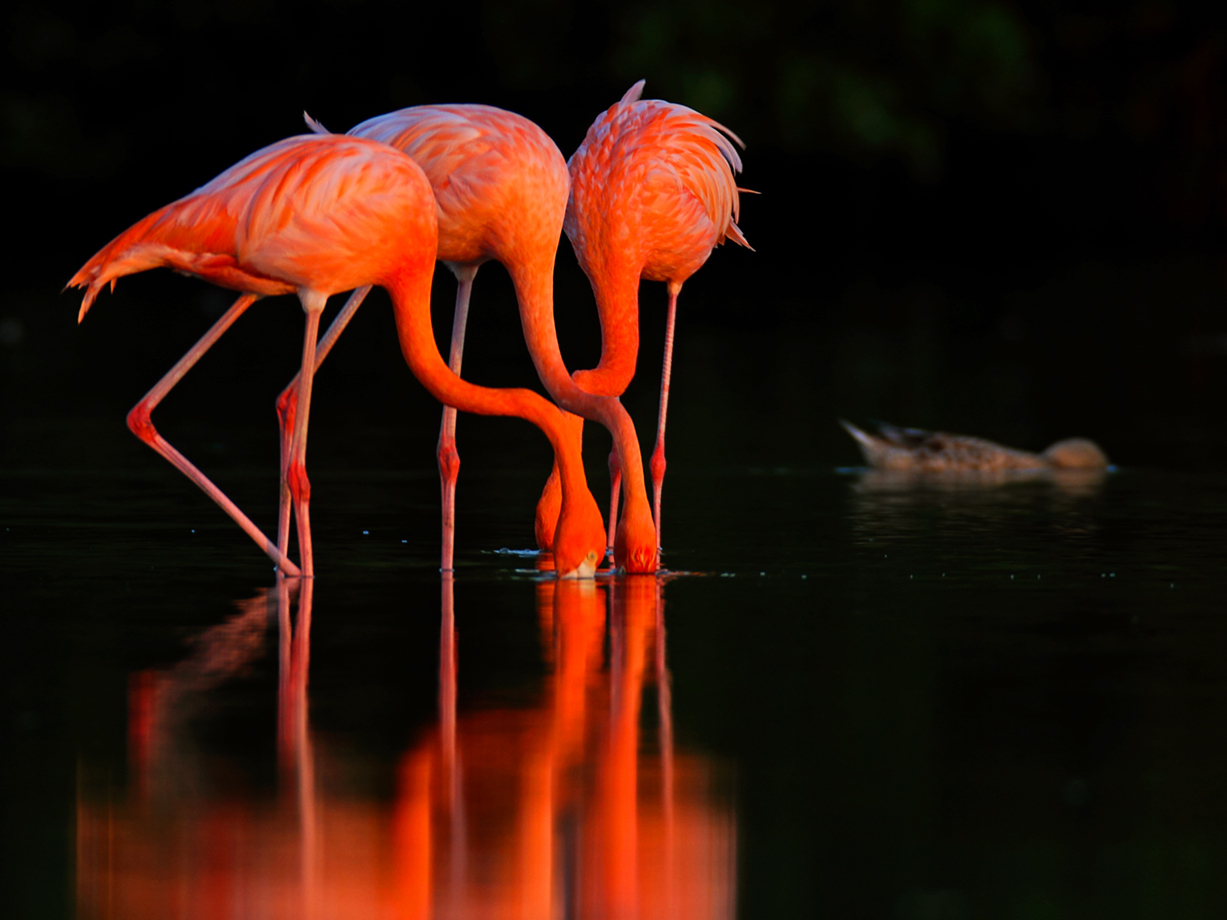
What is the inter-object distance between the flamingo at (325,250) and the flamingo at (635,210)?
2.87 feet

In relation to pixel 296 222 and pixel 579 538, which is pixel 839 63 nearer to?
pixel 296 222

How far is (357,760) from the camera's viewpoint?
5074 mm

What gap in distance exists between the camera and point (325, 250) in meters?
7.60

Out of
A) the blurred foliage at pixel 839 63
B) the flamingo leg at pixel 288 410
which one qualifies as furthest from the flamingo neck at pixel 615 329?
the blurred foliage at pixel 839 63

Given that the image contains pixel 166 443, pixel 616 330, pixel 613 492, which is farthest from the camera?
pixel 613 492

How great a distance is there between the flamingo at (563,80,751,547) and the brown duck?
8.75ft

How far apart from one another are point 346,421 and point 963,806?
987cm

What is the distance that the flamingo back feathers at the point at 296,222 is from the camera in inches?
297

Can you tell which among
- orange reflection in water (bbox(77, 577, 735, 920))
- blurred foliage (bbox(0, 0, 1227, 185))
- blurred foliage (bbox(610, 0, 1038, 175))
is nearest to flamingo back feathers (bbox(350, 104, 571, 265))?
orange reflection in water (bbox(77, 577, 735, 920))

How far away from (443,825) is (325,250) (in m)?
3.48

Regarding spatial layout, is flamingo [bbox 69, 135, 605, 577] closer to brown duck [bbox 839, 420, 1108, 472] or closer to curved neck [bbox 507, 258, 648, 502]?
curved neck [bbox 507, 258, 648, 502]

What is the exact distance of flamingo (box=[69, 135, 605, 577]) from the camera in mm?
7543

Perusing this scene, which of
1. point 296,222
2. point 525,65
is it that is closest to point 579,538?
point 296,222

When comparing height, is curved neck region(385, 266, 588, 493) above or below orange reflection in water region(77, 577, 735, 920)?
above
